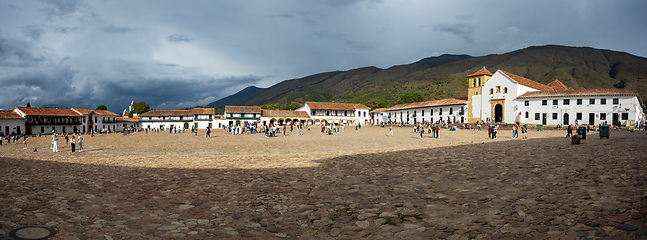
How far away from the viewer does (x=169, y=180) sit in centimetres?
924

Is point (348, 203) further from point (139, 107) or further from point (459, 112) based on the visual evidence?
point (139, 107)

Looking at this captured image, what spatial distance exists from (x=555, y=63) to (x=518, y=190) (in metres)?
203

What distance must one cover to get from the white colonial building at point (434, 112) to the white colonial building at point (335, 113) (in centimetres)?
1256

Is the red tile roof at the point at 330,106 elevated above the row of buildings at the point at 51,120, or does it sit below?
above

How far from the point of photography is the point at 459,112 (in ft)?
212

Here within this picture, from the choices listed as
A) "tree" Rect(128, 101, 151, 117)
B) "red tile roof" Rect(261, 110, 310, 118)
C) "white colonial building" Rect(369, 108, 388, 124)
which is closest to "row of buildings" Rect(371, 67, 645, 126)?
"white colonial building" Rect(369, 108, 388, 124)

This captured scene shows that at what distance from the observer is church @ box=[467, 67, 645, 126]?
4456 centimetres

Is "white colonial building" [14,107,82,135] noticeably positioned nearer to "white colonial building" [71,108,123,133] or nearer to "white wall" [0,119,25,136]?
"white wall" [0,119,25,136]

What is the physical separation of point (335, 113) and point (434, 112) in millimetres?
28205

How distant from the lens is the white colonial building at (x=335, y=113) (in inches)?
3354

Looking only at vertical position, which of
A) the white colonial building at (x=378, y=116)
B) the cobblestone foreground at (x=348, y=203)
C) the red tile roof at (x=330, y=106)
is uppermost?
the red tile roof at (x=330, y=106)

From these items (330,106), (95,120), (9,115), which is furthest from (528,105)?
(95,120)

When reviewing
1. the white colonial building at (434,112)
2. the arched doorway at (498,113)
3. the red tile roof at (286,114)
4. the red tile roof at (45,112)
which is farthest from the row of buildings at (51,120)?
the arched doorway at (498,113)

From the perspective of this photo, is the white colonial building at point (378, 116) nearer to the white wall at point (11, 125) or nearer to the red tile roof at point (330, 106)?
the red tile roof at point (330, 106)
